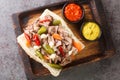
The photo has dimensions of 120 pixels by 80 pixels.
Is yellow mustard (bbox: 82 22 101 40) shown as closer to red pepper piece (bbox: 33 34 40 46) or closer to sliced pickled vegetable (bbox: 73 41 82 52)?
sliced pickled vegetable (bbox: 73 41 82 52)

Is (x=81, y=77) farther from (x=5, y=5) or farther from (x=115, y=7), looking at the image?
(x=5, y=5)

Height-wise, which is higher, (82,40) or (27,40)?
(27,40)

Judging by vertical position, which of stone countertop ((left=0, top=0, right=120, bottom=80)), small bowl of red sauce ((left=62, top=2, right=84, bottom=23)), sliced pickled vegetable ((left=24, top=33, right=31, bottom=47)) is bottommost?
stone countertop ((left=0, top=0, right=120, bottom=80))

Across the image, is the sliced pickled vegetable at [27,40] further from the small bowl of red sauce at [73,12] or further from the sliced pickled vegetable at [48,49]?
the small bowl of red sauce at [73,12]

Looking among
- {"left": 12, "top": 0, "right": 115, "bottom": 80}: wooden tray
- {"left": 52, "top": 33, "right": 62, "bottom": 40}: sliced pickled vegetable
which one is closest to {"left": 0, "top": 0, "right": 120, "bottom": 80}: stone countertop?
{"left": 12, "top": 0, "right": 115, "bottom": 80}: wooden tray

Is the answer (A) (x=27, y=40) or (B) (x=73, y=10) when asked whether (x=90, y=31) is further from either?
(A) (x=27, y=40)

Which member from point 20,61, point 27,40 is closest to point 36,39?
point 27,40

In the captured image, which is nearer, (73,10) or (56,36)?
(56,36)

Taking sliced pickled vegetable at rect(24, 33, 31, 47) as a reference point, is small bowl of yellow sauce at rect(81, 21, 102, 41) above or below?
below
